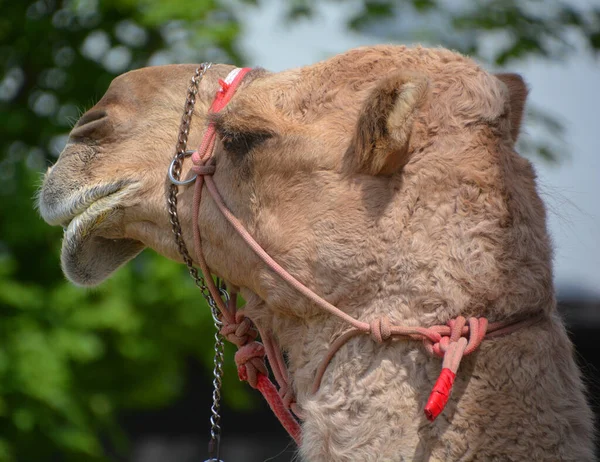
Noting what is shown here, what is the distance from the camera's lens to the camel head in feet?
8.04

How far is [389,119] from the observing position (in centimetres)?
245

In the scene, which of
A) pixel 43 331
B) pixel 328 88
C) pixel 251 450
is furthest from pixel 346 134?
pixel 251 450

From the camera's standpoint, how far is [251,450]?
988cm

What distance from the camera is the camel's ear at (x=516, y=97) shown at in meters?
2.94

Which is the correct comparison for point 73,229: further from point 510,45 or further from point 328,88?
point 510,45

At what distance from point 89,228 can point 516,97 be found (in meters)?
1.47

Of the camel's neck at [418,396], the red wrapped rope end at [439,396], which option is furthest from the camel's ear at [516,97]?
the red wrapped rope end at [439,396]

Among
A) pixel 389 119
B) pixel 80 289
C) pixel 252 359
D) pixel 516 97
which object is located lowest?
pixel 80 289

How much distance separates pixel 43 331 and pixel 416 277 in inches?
200

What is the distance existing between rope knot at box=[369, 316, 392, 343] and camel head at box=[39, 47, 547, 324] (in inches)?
3.7

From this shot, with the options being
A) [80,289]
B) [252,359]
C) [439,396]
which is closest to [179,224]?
[252,359]

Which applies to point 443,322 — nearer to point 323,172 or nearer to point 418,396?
point 418,396

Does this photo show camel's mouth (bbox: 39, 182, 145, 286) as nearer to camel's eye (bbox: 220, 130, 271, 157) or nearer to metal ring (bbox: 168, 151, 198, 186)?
metal ring (bbox: 168, 151, 198, 186)

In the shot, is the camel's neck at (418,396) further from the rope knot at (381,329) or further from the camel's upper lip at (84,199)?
the camel's upper lip at (84,199)
